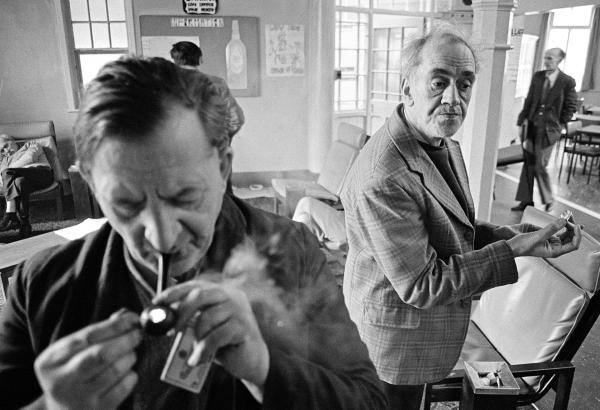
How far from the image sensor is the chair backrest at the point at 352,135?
10.5 feet

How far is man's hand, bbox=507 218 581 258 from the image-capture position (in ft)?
2.89

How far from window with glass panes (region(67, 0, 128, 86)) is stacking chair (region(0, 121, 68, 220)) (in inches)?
3.3

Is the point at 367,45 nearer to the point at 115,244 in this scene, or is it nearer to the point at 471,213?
the point at 471,213

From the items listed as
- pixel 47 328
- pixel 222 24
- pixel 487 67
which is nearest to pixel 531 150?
pixel 487 67

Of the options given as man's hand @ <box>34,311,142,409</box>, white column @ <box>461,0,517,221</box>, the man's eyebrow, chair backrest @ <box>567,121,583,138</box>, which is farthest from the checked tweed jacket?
chair backrest @ <box>567,121,583,138</box>

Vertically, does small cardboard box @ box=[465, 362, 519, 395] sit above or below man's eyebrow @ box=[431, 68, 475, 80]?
below

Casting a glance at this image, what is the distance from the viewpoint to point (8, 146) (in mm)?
541

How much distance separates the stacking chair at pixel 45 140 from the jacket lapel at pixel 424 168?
0.59 meters

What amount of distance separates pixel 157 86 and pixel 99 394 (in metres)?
0.21

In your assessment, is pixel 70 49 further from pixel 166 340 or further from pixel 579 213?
pixel 579 213

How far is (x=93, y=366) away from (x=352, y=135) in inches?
121

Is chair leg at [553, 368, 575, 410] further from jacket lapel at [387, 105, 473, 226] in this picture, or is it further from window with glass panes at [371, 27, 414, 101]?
window with glass panes at [371, 27, 414, 101]

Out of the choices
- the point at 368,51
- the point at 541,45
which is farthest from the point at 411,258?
the point at 541,45

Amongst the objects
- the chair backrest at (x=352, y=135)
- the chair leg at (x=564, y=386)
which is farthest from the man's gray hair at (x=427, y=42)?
the chair backrest at (x=352, y=135)
